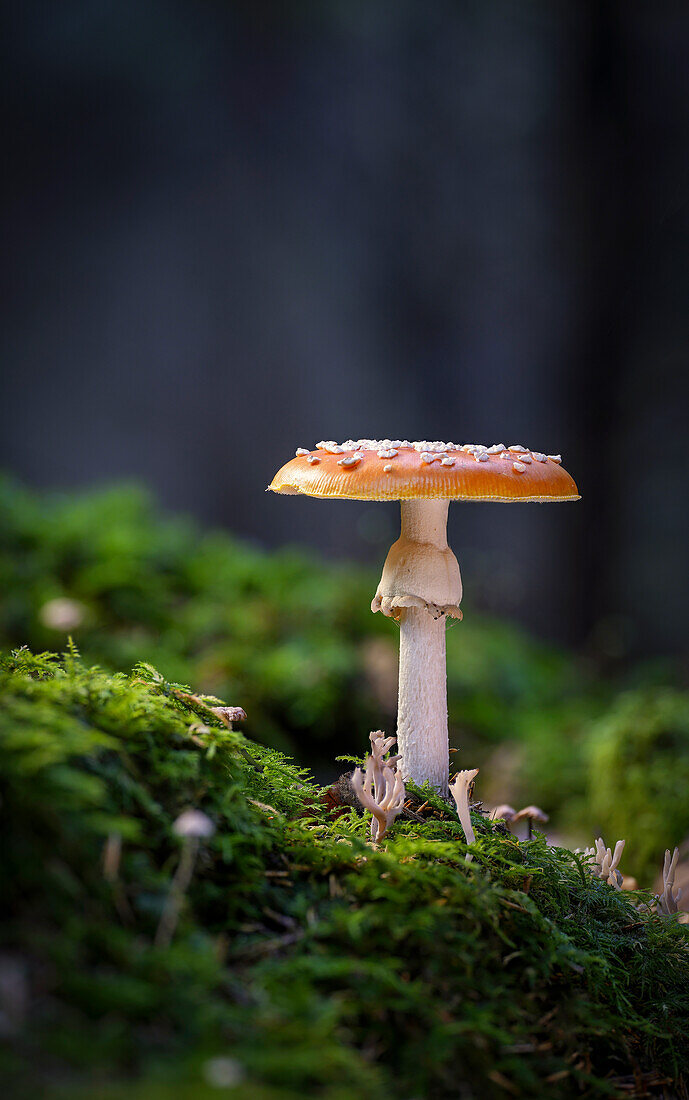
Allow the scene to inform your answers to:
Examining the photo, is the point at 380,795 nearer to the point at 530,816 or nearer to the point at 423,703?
the point at 423,703

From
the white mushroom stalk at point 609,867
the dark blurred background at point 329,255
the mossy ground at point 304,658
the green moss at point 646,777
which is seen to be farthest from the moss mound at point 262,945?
the dark blurred background at point 329,255

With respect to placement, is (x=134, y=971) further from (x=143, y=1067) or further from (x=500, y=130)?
(x=500, y=130)

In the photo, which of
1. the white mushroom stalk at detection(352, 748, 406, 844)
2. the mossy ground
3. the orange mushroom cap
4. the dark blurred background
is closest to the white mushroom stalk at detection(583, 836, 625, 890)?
the white mushroom stalk at detection(352, 748, 406, 844)

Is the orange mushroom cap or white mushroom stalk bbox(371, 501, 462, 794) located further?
white mushroom stalk bbox(371, 501, 462, 794)

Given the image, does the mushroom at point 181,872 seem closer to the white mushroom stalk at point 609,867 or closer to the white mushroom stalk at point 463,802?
the white mushroom stalk at point 463,802

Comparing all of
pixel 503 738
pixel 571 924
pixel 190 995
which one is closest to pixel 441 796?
pixel 571 924

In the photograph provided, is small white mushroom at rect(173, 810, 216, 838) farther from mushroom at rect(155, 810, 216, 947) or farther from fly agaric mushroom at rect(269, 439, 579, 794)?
fly agaric mushroom at rect(269, 439, 579, 794)

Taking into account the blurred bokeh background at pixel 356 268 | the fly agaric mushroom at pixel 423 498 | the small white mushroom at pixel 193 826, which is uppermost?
the blurred bokeh background at pixel 356 268
